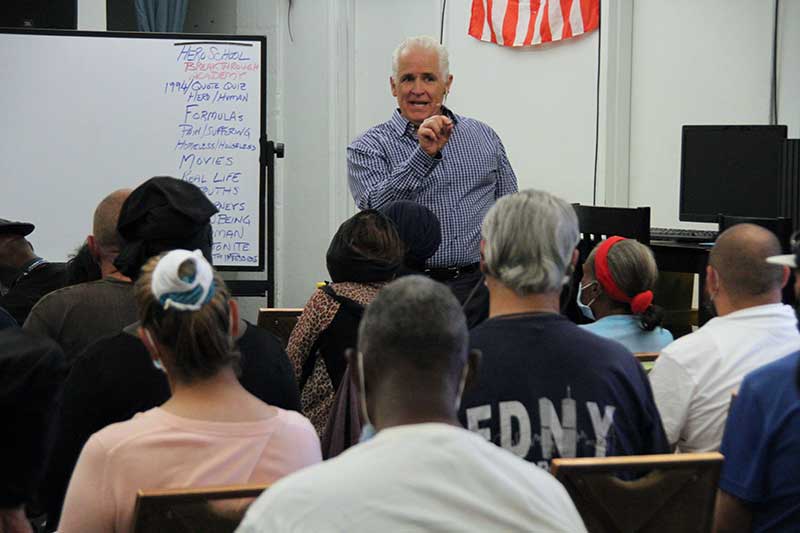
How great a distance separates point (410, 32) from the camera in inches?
314

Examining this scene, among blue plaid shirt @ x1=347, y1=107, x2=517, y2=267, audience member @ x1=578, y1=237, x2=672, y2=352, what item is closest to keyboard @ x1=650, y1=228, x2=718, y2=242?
blue plaid shirt @ x1=347, y1=107, x2=517, y2=267

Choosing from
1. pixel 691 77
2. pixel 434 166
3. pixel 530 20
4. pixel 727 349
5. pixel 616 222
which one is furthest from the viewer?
pixel 530 20

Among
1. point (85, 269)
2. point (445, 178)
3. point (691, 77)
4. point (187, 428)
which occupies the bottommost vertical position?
point (187, 428)

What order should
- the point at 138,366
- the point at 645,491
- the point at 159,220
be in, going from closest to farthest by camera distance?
the point at 645,491 → the point at 138,366 → the point at 159,220

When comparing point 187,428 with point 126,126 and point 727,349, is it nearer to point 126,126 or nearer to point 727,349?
point 727,349

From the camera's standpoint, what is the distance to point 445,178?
388 cm

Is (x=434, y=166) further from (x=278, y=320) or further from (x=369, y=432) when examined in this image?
(x=369, y=432)

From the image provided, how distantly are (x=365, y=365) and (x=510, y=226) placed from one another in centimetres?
79

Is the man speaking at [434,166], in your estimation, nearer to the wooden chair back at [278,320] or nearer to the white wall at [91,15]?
the wooden chair back at [278,320]

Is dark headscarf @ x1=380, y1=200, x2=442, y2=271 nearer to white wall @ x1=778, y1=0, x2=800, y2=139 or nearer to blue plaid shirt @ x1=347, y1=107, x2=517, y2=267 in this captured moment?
blue plaid shirt @ x1=347, y1=107, x2=517, y2=267

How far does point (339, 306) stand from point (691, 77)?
415cm

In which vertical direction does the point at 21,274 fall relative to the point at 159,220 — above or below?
below

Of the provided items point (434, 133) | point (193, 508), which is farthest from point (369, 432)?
point (434, 133)

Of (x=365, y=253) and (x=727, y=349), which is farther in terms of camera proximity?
(x=365, y=253)
